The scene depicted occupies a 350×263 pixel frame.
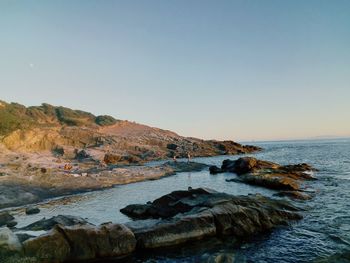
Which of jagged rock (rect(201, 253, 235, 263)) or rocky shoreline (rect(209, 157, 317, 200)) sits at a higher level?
rocky shoreline (rect(209, 157, 317, 200))

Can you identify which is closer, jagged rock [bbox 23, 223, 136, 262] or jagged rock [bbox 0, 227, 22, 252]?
jagged rock [bbox 0, 227, 22, 252]

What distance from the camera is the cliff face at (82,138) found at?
2975 inches

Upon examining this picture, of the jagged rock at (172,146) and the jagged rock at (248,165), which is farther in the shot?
the jagged rock at (172,146)

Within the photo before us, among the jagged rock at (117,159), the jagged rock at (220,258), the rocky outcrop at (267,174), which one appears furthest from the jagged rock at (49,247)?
the jagged rock at (117,159)

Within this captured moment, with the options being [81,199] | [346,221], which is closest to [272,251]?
[346,221]

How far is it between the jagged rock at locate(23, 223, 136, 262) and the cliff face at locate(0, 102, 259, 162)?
63355 mm

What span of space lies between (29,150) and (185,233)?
220ft

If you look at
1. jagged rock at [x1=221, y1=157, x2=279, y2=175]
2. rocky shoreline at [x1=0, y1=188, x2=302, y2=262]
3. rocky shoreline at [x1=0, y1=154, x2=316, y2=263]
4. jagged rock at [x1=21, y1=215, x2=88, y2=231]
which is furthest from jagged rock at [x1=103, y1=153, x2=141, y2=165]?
jagged rock at [x1=21, y1=215, x2=88, y2=231]

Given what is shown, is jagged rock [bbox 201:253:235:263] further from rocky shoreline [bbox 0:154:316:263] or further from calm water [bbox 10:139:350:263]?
calm water [bbox 10:139:350:263]

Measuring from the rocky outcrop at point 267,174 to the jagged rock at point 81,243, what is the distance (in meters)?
24.4

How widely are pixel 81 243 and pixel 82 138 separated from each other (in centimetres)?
8460

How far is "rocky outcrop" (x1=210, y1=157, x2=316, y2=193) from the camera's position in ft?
120

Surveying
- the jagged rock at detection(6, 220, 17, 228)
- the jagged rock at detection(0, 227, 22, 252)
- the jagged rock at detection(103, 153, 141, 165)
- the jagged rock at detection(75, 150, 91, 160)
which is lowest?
the jagged rock at detection(6, 220, 17, 228)

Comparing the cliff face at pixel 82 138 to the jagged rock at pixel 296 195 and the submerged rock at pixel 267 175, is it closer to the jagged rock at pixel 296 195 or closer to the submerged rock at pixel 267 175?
the submerged rock at pixel 267 175
